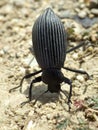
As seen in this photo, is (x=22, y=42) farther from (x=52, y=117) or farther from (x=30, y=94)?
(x=52, y=117)

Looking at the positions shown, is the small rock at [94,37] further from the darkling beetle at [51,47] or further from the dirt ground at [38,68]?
the darkling beetle at [51,47]

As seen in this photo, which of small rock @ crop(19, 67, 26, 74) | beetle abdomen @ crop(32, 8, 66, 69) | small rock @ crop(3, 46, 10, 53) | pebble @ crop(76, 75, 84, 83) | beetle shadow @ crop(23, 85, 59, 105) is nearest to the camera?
beetle abdomen @ crop(32, 8, 66, 69)

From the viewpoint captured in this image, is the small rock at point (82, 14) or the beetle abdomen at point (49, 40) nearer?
the beetle abdomen at point (49, 40)

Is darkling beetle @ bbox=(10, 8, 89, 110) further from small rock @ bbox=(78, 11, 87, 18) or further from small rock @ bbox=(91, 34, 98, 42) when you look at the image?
small rock @ bbox=(78, 11, 87, 18)

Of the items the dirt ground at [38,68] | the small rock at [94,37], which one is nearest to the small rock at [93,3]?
the dirt ground at [38,68]

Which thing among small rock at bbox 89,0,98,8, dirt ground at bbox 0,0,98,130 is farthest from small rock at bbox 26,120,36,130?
small rock at bbox 89,0,98,8

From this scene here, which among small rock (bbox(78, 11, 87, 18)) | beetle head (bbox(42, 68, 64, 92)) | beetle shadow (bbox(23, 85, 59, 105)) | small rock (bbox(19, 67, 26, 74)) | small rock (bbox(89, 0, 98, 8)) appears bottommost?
beetle shadow (bbox(23, 85, 59, 105))

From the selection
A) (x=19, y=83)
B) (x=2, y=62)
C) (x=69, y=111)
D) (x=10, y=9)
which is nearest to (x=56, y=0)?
(x=10, y=9)
